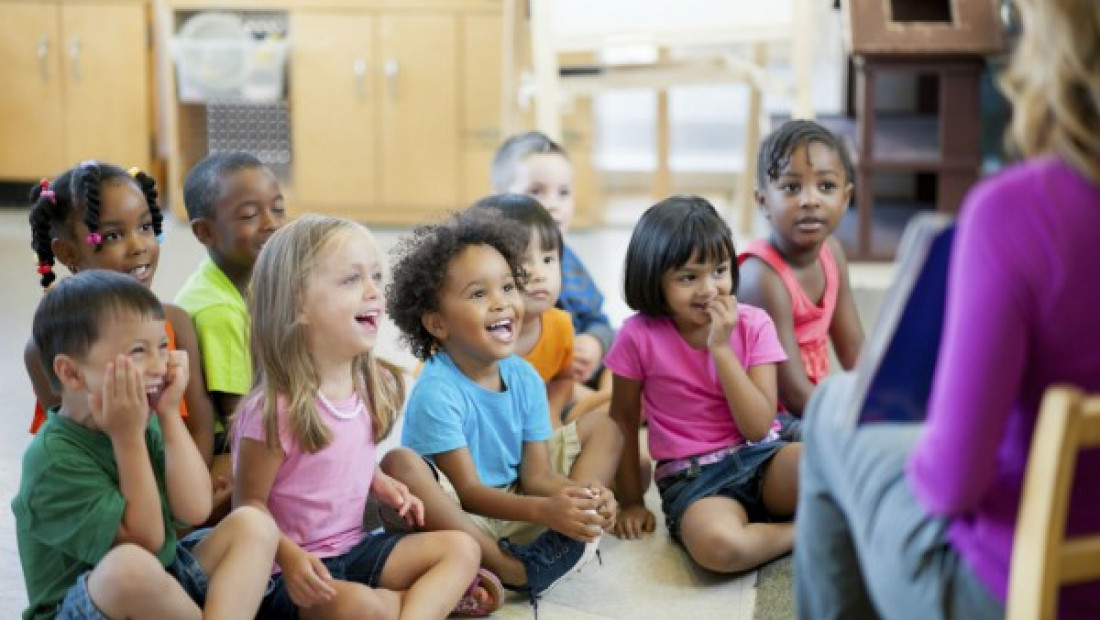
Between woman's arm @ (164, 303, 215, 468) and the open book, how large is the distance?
1.15 metres

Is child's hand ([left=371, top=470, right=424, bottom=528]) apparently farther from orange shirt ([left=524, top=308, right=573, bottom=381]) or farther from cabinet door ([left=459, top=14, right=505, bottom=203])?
cabinet door ([left=459, top=14, right=505, bottom=203])

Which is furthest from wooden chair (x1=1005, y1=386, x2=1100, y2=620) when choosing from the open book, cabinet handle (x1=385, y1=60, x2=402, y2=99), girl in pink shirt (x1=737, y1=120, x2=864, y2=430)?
cabinet handle (x1=385, y1=60, x2=402, y2=99)

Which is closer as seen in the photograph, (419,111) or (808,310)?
(808,310)

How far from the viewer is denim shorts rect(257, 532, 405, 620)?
186 centimetres

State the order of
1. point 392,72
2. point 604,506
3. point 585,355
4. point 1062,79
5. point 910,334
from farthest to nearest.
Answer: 1. point 392,72
2. point 585,355
3. point 604,506
4. point 910,334
5. point 1062,79

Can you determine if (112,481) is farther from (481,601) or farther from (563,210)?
(563,210)

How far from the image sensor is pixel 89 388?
64.9 inches

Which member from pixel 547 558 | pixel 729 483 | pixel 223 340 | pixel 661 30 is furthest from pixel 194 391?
pixel 661 30

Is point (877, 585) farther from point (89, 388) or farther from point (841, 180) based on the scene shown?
point (841, 180)

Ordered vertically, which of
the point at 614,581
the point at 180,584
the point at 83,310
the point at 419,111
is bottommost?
the point at 614,581

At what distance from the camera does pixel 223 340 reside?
219 cm

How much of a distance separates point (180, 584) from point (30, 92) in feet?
10.5

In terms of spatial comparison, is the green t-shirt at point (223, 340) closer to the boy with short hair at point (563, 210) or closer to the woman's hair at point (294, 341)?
the woman's hair at point (294, 341)

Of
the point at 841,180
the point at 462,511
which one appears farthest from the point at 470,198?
the point at 462,511
